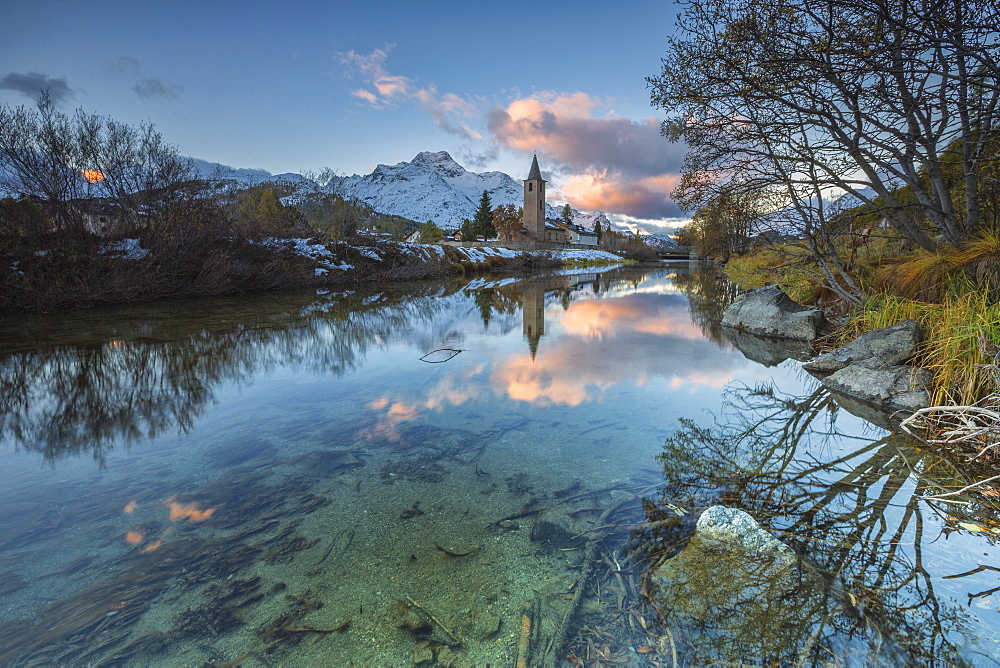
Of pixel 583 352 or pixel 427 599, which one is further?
pixel 583 352

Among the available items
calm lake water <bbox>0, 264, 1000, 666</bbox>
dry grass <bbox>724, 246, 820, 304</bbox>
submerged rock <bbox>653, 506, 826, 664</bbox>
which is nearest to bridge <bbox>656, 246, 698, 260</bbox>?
dry grass <bbox>724, 246, 820, 304</bbox>

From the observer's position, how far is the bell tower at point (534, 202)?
90.4m

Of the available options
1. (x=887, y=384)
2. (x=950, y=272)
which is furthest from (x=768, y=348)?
(x=887, y=384)

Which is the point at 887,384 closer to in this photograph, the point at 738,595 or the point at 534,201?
the point at 738,595

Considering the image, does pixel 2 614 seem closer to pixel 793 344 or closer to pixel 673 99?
pixel 673 99

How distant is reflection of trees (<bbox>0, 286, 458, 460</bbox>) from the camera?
3.66 metres

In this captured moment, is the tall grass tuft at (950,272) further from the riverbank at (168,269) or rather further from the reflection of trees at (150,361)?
the riverbank at (168,269)

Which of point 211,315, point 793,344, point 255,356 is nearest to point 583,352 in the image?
point 793,344

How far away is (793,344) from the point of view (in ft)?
23.1

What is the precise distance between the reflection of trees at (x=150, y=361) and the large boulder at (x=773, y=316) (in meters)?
6.74

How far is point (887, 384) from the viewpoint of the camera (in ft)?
13.7

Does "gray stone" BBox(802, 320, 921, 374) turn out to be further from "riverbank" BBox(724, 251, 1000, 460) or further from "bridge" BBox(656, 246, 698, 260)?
→ "bridge" BBox(656, 246, 698, 260)

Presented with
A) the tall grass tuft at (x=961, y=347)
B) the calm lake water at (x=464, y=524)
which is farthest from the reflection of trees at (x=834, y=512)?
the tall grass tuft at (x=961, y=347)

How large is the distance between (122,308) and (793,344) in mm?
15242
